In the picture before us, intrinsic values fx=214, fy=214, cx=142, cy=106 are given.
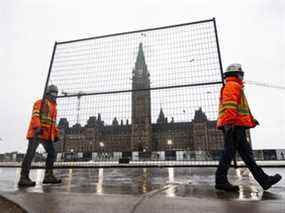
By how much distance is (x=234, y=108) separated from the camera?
2947mm

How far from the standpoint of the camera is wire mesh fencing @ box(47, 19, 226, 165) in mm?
5848

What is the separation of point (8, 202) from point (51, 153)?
6.60ft

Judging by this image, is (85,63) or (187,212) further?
(85,63)

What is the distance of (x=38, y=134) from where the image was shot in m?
3.77

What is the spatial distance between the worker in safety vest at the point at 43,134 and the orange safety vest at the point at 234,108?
3051 millimetres

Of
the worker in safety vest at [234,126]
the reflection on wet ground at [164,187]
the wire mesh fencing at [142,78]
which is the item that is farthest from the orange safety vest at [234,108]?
the wire mesh fencing at [142,78]

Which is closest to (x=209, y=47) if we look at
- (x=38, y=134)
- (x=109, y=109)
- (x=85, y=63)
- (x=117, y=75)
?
(x=117, y=75)

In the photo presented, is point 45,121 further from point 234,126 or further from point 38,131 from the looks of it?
point 234,126

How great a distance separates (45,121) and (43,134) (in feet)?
0.81

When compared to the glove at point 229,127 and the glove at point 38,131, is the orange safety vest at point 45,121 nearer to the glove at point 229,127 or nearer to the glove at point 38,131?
the glove at point 38,131

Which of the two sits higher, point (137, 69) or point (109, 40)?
point (109, 40)

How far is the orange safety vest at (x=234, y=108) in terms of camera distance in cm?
296

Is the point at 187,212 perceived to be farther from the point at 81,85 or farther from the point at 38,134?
the point at 81,85

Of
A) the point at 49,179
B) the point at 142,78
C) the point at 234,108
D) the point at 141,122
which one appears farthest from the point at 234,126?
the point at 141,122
